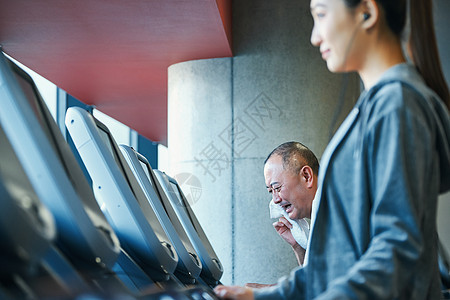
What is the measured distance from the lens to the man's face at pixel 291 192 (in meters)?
3.35

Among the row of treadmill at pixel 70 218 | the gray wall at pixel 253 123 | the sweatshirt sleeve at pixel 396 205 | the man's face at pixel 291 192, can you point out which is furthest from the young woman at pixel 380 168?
the gray wall at pixel 253 123

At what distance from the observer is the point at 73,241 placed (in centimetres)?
141

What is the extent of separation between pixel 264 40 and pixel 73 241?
16.8ft

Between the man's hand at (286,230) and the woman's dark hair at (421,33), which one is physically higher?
the woman's dark hair at (421,33)

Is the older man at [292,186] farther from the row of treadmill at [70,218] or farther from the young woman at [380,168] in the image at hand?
the young woman at [380,168]

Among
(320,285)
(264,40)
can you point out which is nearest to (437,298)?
(320,285)

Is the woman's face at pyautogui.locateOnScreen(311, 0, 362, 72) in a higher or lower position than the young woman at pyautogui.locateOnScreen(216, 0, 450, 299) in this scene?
higher

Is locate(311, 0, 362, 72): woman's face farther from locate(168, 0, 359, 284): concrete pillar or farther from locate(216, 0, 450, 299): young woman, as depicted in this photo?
locate(168, 0, 359, 284): concrete pillar

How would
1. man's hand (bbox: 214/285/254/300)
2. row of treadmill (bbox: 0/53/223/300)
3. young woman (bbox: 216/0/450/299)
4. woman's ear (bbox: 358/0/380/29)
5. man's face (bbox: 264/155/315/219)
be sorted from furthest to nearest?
man's face (bbox: 264/155/315/219) → man's hand (bbox: 214/285/254/300) → woman's ear (bbox: 358/0/380/29) → young woman (bbox: 216/0/450/299) → row of treadmill (bbox: 0/53/223/300)

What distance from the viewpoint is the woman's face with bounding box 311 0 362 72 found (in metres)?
1.25

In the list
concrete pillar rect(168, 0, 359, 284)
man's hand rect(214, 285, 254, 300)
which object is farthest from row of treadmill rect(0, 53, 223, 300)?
concrete pillar rect(168, 0, 359, 284)

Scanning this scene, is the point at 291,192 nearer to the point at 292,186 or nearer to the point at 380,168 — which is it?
the point at 292,186

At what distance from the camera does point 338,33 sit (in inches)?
49.6

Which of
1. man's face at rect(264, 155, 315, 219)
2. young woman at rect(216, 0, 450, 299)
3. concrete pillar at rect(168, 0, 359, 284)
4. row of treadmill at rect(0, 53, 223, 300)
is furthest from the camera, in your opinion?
concrete pillar at rect(168, 0, 359, 284)
